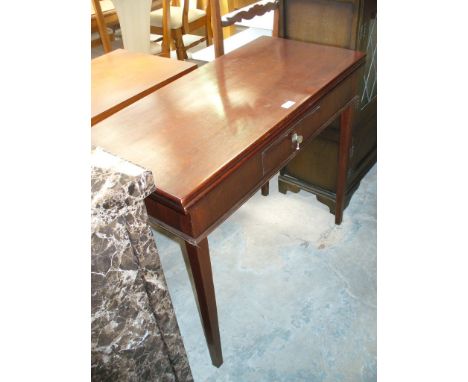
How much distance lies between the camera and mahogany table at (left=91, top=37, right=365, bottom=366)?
106cm

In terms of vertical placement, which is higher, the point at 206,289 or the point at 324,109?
the point at 324,109

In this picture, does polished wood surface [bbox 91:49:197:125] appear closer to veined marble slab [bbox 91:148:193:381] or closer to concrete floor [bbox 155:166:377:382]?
veined marble slab [bbox 91:148:193:381]

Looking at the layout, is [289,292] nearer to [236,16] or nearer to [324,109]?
[324,109]

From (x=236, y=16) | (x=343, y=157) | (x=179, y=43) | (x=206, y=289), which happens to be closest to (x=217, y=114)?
(x=206, y=289)

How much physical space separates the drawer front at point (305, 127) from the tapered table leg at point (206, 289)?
32 centimetres

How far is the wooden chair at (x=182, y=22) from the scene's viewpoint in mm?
3746

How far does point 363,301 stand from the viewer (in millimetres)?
1726

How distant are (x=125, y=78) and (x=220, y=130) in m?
0.80

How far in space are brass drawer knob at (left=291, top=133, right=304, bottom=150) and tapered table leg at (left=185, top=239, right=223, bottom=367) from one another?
18.0 inches

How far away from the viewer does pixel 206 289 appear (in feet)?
4.02

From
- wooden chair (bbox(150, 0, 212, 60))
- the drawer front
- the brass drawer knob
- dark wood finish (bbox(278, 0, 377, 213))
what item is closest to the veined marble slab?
the drawer front

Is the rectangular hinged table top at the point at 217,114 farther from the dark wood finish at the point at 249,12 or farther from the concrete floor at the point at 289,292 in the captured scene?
the concrete floor at the point at 289,292
